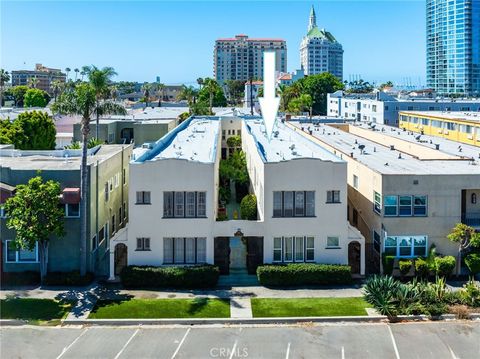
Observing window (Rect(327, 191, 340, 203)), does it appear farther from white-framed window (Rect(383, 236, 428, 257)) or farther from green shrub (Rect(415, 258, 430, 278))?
green shrub (Rect(415, 258, 430, 278))

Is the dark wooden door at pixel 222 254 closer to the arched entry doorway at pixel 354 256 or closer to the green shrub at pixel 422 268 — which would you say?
the arched entry doorway at pixel 354 256

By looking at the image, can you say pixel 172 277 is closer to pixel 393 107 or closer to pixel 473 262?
pixel 473 262

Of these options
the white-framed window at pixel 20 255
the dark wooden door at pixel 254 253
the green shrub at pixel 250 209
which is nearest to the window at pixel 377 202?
the dark wooden door at pixel 254 253

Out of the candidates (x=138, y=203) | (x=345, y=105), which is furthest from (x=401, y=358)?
(x=345, y=105)

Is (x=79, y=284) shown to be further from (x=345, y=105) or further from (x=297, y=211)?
(x=345, y=105)

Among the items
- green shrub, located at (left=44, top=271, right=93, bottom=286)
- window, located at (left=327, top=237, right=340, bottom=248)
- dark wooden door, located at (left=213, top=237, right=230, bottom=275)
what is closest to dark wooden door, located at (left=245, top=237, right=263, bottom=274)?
dark wooden door, located at (left=213, top=237, right=230, bottom=275)
